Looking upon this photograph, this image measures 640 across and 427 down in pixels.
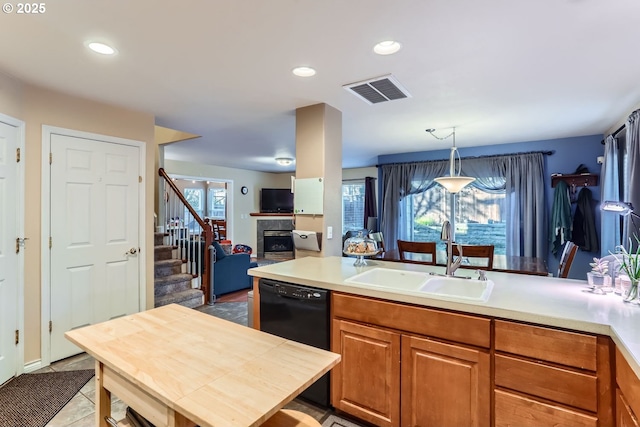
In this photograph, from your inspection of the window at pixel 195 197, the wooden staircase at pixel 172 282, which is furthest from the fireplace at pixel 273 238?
the wooden staircase at pixel 172 282

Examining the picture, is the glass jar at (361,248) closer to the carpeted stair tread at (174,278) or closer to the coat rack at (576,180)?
the carpeted stair tread at (174,278)

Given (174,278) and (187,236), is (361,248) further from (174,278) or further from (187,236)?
(187,236)

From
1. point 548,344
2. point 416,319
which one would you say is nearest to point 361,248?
point 416,319

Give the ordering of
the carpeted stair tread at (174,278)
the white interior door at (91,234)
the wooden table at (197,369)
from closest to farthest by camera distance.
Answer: the wooden table at (197,369), the white interior door at (91,234), the carpeted stair tread at (174,278)

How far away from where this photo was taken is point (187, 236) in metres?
4.77

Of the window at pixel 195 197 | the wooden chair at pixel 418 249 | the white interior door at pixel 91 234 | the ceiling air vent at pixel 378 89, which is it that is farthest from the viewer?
the window at pixel 195 197

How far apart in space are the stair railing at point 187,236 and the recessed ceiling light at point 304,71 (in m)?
2.90

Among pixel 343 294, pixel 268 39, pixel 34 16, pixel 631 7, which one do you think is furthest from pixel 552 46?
pixel 34 16

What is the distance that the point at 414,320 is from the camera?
67.6 inches

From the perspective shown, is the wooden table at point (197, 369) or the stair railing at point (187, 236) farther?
the stair railing at point (187, 236)

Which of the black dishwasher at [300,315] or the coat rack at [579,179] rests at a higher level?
the coat rack at [579,179]

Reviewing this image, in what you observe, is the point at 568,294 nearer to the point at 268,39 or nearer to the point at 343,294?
the point at 343,294

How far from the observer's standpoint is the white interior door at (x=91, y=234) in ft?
9.02

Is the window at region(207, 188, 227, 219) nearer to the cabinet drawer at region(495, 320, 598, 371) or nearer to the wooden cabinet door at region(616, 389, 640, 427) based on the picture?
the cabinet drawer at region(495, 320, 598, 371)
